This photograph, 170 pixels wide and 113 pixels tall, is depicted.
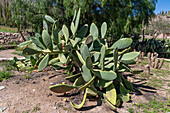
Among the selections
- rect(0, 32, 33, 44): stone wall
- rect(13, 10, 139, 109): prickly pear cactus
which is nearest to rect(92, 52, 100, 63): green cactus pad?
rect(13, 10, 139, 109): prickly pear cactus

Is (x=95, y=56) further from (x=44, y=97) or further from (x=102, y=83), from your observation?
(x=44, y=97)

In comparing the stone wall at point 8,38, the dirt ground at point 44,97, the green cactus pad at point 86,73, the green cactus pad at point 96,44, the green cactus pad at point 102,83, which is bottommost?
the dirt ground at point 44,97

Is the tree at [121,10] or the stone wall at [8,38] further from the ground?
the tree at [121,10]

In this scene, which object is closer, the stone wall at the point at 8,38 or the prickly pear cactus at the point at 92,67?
the prickly pear cactus at the point at 92,67

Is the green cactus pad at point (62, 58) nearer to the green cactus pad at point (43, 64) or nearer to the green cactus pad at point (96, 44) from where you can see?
the green cactus pad at point (43, 64)

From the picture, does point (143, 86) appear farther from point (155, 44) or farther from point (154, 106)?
point (155, 44)

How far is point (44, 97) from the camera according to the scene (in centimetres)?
243

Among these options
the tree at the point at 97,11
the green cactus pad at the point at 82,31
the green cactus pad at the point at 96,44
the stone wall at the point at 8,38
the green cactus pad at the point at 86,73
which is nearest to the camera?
the green cactus pad at the point at 86,73

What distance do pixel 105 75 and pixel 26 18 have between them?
27.9 ft

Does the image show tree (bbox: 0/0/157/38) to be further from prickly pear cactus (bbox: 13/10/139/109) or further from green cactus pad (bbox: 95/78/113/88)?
green cactus pad (bbox: 95/78/113/88)

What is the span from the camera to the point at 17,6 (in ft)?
27.6

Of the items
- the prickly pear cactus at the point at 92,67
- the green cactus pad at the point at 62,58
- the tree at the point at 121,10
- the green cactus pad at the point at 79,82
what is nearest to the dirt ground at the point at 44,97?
the prickly pear cactus at the point at 92,67

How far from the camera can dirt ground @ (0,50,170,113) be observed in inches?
84.0

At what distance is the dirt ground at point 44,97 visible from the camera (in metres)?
2.13
